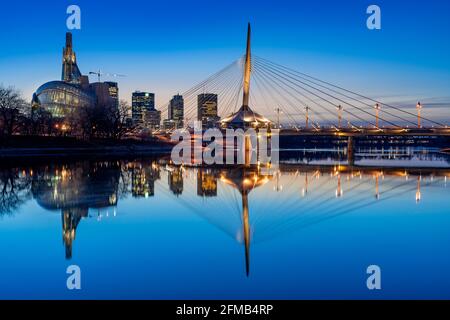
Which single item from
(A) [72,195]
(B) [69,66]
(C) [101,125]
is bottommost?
(A) [72,195]

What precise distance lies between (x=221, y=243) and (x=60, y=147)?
191 ft

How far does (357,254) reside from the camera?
424 inches

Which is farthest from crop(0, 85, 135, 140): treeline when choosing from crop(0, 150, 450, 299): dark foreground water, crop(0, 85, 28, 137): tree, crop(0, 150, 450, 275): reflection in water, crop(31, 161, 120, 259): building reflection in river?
crop(0, 150, 450, 299): dark foreground water

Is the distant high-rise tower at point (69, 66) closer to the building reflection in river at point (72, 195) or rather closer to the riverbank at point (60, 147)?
the riverbank at point (60, 147)

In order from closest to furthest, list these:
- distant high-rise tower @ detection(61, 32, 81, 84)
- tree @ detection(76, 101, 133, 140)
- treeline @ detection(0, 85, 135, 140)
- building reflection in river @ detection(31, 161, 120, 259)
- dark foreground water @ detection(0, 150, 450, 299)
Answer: dark foreground water @ detection(0, 150, 450, 299)
building reflection in river @ detection(31, 161, 120, 259)
treeline @ detection(0, 85, 135, 140)
tree @ detection(76, 101, 133, 140)
distant high-rise tower @ detection(61, 32, 81, 84)

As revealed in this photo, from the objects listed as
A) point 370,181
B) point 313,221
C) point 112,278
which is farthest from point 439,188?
point 112,278

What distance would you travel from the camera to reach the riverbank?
57875 mm

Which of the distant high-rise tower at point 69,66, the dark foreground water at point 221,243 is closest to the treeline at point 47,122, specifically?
the dark foreground water at point 221,243

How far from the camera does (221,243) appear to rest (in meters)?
12.0

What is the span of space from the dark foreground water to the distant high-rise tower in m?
177

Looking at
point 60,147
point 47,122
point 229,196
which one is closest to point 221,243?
point 229,196

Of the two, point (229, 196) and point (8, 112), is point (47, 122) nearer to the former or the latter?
point (8, 112)

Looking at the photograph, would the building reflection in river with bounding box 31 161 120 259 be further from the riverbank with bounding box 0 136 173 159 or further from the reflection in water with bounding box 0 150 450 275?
the riverbank with bounding box 0 136 173 159
